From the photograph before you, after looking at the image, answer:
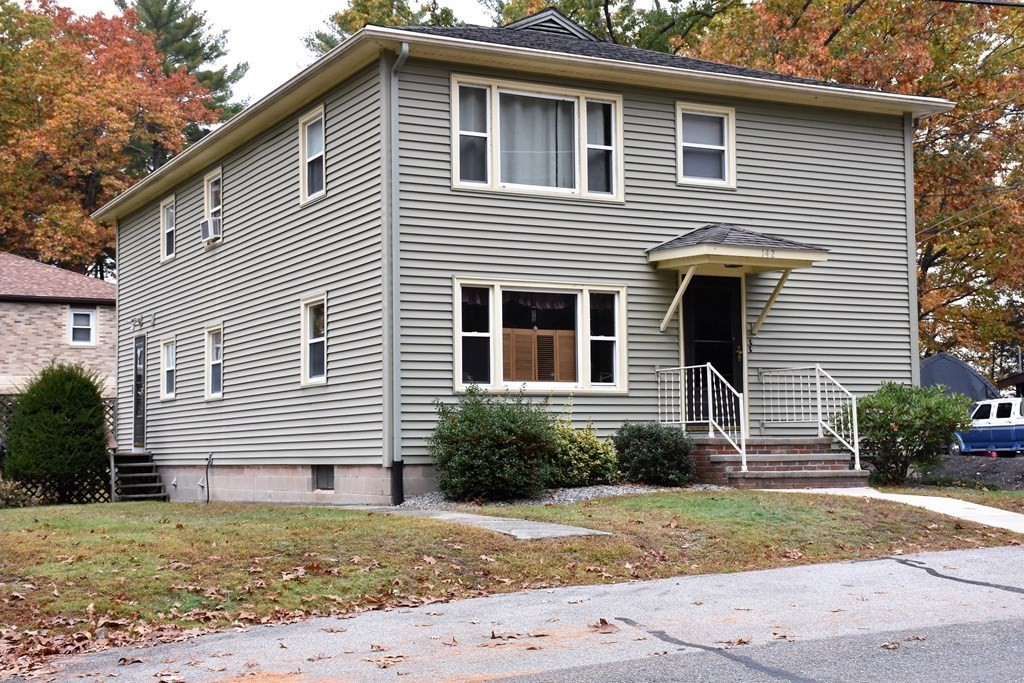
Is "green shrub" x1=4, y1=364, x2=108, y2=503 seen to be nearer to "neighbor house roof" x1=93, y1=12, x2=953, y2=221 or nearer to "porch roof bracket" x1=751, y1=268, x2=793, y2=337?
"neighbor house roof" x1=93, y1=12, x2=953, y2=221

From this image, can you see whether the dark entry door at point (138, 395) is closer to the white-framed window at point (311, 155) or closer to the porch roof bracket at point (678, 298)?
the white-framed window at point (311, 155)

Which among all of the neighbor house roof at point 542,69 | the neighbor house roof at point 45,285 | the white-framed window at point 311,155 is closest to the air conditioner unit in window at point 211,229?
the neighbor house roof at point 542,69

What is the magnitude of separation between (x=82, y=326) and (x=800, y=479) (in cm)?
2598

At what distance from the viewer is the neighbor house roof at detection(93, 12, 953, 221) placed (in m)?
17.2

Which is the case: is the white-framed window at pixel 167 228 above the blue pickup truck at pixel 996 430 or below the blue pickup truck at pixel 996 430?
above

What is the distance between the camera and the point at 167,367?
25.3 metres

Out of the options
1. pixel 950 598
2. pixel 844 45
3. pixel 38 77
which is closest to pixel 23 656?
pixel 950 598

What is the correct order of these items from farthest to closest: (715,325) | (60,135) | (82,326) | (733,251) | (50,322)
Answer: (60,135), (82,326), (50,322), (715,325), (733,251)

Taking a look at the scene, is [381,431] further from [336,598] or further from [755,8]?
[755,8]

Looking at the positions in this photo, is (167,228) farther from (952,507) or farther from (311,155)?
(952,507)

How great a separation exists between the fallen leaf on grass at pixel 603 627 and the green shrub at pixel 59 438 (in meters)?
16.4

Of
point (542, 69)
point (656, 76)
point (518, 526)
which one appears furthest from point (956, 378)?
point (518, 526)

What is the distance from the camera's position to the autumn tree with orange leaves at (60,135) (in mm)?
41375

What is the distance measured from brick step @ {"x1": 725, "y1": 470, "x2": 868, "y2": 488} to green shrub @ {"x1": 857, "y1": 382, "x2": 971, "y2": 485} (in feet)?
3.12
